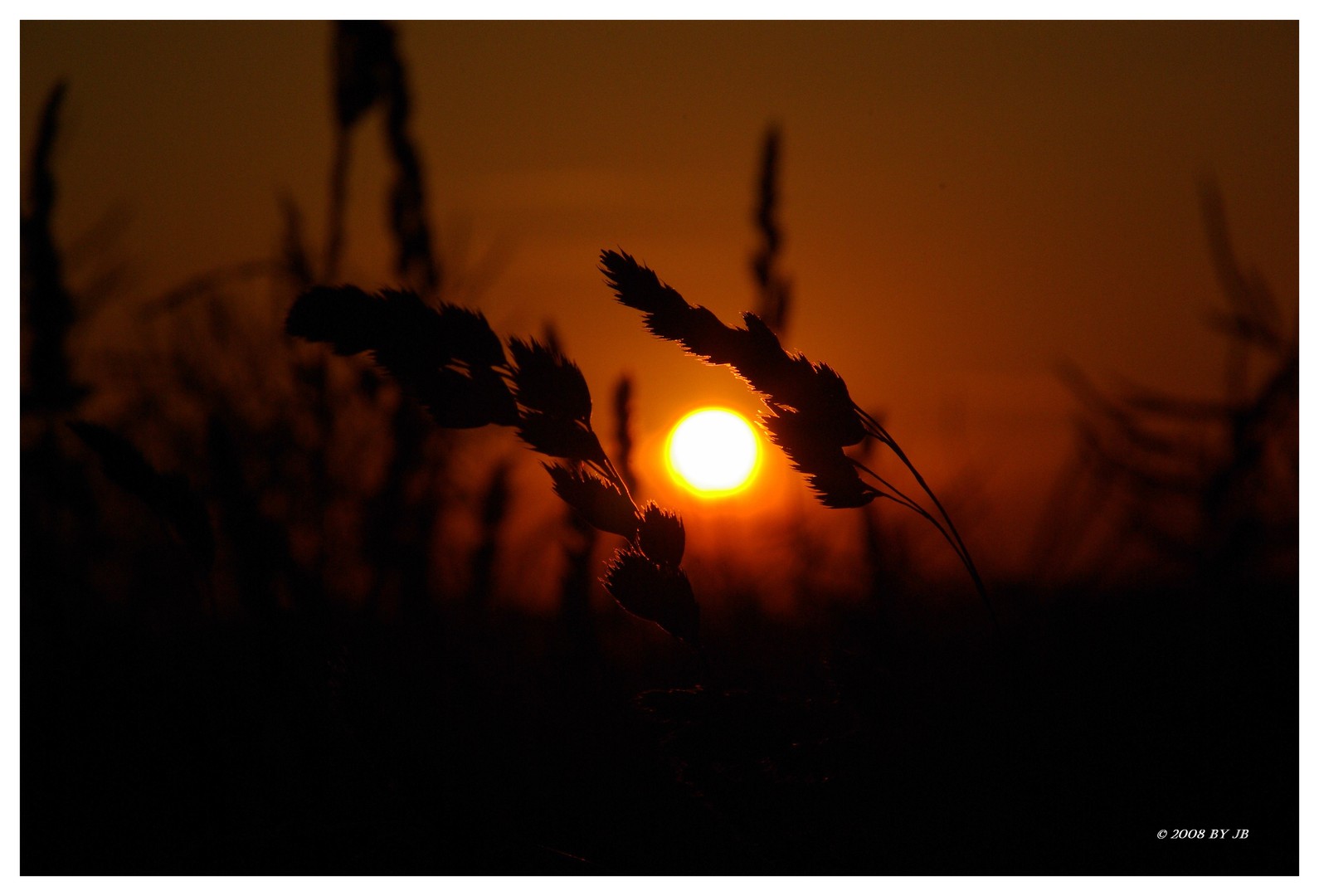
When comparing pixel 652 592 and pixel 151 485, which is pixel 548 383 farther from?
pixel 151 485

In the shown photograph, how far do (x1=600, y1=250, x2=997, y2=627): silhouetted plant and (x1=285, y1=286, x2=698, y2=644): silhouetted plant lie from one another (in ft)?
0.46

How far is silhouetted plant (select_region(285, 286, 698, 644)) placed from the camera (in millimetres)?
1063

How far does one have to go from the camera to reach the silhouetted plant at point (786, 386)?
1.15 m

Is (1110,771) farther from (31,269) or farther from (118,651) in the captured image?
(31,269)

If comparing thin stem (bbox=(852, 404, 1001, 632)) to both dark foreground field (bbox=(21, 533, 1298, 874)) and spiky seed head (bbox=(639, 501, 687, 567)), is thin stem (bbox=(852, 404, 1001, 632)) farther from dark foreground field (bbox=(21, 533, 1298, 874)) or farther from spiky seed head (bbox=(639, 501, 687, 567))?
spiky seed head (bbox=(639, 501, 687, 567))

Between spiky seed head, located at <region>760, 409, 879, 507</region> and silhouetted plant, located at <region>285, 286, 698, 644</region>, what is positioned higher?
spiky seed head, located at <region>760, 409, 879, 507</region>

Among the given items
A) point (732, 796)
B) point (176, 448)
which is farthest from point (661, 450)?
point (176, 448)

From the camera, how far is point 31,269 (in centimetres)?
209

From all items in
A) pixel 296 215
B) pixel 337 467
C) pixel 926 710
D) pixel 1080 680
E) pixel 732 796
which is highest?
pixel 296 215

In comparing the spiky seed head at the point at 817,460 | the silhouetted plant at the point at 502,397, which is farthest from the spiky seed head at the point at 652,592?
the spiky seed head at the point at 817,460

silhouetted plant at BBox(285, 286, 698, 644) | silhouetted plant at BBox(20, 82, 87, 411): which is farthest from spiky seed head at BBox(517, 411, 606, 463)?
silhouetted plant at BBox(20, 82, 87, 411)

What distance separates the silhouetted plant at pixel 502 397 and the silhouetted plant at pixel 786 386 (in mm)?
142

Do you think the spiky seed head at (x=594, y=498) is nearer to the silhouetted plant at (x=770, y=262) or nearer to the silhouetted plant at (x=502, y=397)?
the silhouetted plant at (x=502, y=397)

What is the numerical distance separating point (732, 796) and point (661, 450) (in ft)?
3.76
